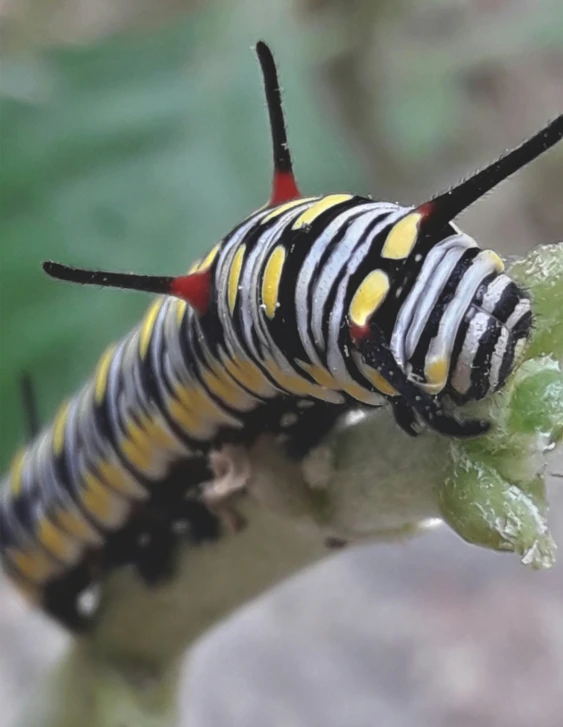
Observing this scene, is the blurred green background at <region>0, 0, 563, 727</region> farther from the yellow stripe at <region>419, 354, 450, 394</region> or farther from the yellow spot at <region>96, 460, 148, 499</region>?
the yellow stripe at <region>419, 354, 450, 394</region>

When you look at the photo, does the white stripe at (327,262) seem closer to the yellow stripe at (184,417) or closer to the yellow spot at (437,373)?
the yellow spot at (437,373)

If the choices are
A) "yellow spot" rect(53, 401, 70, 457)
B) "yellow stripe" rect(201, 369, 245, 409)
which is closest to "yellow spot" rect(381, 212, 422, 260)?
"yellow stripe" rect(201, 369, 245, 409)

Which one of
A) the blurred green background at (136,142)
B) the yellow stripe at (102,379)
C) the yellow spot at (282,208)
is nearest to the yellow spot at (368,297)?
the yellow spot at (282,208)

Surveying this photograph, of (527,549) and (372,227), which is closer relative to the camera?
(527,549)

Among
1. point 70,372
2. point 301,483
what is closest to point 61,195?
point 70,372

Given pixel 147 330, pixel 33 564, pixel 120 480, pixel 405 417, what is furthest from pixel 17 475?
pixel 405 417

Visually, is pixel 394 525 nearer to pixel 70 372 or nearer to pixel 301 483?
pixel 301 483

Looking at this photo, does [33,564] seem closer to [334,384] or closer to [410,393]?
[334,384]
